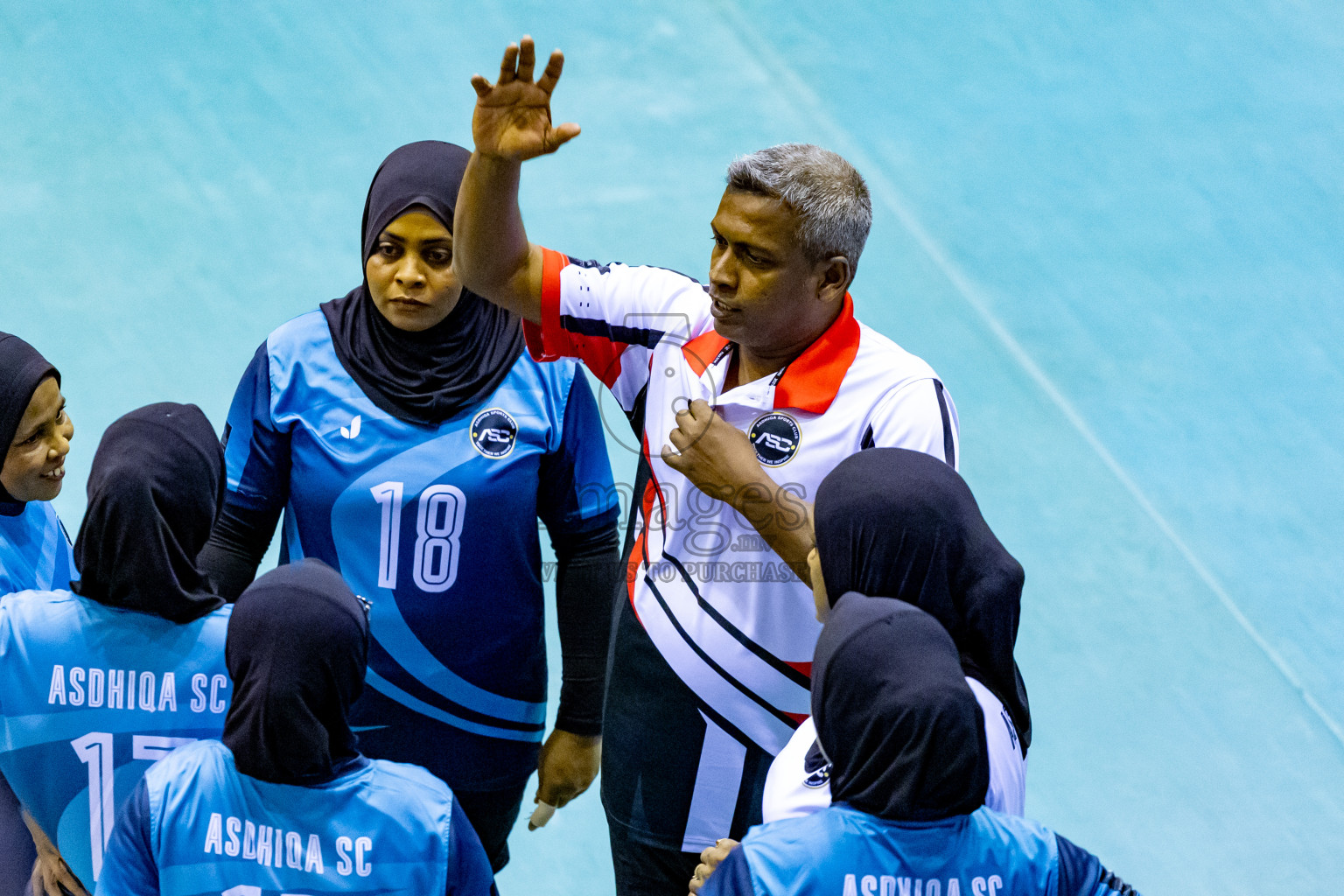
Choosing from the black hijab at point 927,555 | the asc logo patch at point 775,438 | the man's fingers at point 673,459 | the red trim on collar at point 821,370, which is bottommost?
the black hijab at point 927,555

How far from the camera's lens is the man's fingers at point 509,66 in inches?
84.1

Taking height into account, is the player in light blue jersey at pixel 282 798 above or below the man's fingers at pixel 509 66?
below

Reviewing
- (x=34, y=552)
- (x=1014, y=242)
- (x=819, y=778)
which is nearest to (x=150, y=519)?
(x=34, y=552)

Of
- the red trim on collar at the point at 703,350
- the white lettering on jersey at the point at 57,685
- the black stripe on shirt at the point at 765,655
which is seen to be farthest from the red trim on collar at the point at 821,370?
the white lettering on jersey at the point at 57,685

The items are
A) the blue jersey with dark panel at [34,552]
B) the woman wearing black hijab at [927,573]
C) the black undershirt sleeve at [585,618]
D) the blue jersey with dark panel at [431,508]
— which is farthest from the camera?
the black undershirt sleeve at [585,618]

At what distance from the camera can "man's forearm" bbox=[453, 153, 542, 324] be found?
2.21 m

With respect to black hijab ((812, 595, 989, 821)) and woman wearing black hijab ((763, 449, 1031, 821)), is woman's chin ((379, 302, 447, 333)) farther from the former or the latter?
black hijab ((812, 595, 989, 821))

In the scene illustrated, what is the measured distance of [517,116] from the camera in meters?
2.18

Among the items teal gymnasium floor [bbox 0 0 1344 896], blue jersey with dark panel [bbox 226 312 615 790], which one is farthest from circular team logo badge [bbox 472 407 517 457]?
teal gymnasium floor [bbox 0 0 1344 896]

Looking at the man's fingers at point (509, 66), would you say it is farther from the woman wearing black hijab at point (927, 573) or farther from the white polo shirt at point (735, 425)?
the woman wearing black hijab at point (927, 573)

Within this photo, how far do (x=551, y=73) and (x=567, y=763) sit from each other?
1.34 m

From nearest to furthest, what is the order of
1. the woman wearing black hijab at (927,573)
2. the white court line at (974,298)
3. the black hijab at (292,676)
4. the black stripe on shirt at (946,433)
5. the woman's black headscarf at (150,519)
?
the black hijab at (292,676) → the woman wearing black hijab at (927,573) → the woman's black headscarf at (150,519) → the black stripe on shirt at (946,433) → the white court line at (974,298)

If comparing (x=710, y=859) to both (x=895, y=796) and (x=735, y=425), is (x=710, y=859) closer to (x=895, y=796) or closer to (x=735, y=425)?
(x=895, y=796)

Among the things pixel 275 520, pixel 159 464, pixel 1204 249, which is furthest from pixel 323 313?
pixel 1204 249
